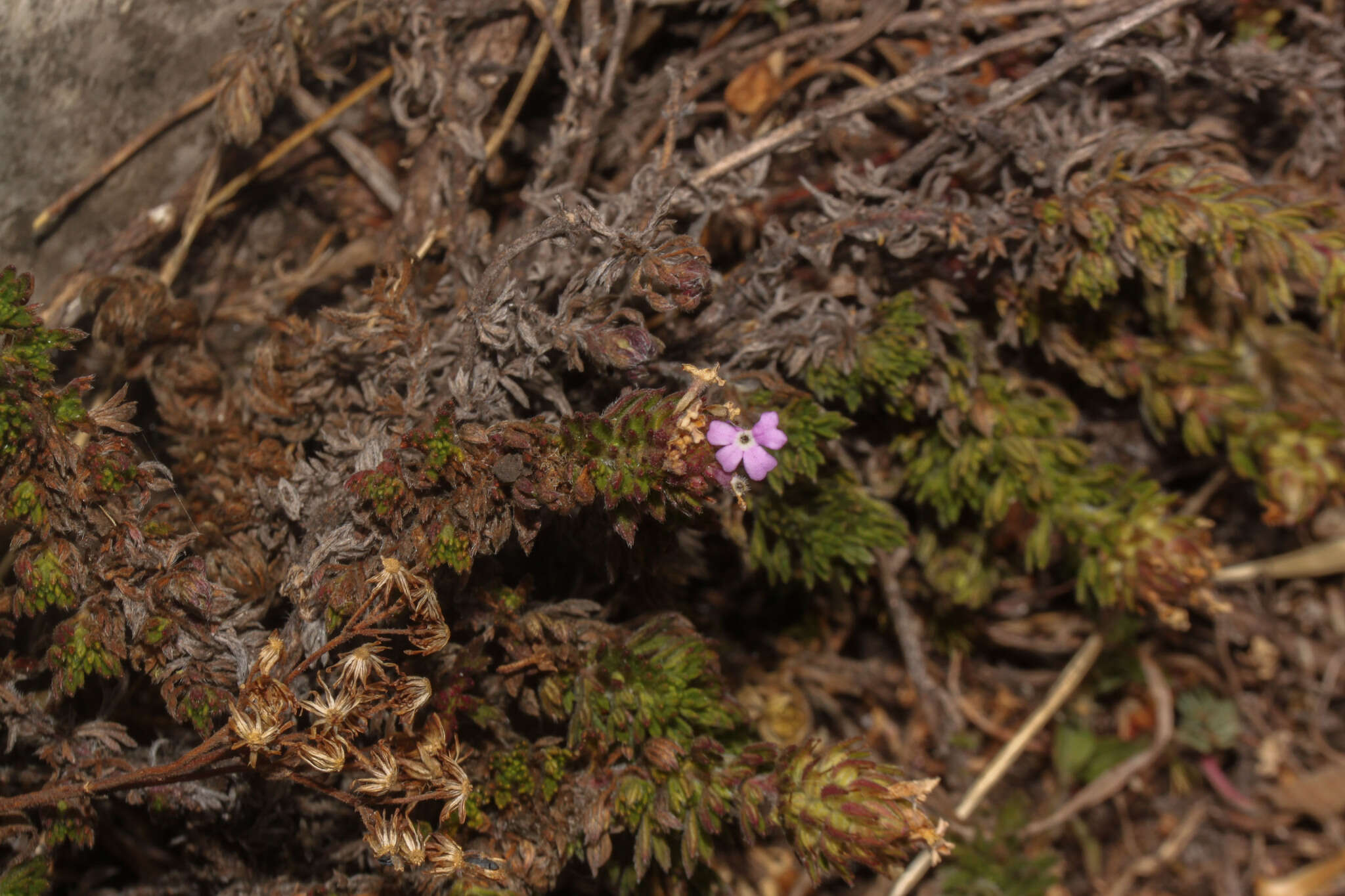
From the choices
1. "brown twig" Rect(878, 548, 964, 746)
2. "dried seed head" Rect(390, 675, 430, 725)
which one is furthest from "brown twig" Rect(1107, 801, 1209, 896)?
"dried seed head" Rect(390, 675, 430, 725)

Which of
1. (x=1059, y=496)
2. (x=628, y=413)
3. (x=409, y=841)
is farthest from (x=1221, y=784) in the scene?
(x=409, y=841)

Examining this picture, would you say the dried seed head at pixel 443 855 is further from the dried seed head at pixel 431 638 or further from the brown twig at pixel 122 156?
the brown twig at pixel 122 156

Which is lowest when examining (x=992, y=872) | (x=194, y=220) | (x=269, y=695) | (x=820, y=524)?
(x=992, y=872)

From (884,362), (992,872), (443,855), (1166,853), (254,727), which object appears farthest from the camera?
(1166,853)

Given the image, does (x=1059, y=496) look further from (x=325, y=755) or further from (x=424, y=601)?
(x=325, y=755)

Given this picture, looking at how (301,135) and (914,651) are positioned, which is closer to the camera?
(301,135)

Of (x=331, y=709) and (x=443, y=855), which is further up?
(x=331, y=709)

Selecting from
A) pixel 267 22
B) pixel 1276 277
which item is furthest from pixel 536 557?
pixel 1276 277
